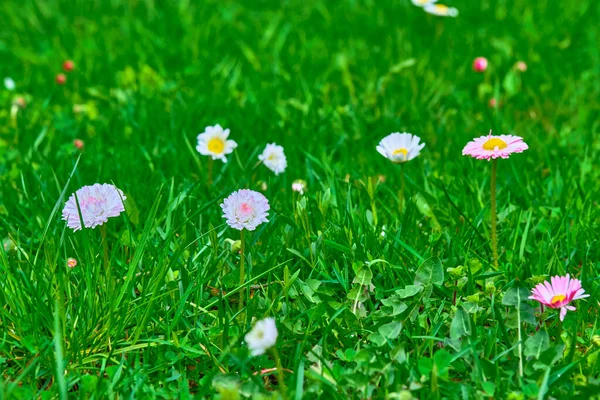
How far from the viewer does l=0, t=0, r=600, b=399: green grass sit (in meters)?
1.73

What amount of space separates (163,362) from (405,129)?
5.28 ft

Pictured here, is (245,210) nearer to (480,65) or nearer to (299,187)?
(299,187)

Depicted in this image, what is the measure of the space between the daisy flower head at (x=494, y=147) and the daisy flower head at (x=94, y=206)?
2.96 ft

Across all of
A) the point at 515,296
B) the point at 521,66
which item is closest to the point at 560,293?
the point at 515,296

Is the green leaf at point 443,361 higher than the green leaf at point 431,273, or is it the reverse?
Answer: the green leaf at point 431,273

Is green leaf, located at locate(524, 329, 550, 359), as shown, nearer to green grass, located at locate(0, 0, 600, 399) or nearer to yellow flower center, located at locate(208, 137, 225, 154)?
green grass, located at locate(0, 0, 600, 399)

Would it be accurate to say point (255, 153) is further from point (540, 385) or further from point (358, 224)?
point (540, 385)

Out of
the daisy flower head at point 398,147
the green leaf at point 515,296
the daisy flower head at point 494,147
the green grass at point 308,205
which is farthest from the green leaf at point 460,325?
the daisy flower head at point 398,147

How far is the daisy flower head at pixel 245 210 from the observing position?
1846 mm

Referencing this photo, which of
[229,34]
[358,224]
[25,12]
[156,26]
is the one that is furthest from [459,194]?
[25,12]

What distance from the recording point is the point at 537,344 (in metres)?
1.70

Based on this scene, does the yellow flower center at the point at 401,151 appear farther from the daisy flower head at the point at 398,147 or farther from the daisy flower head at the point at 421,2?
the daisy flower head at the point at 421,2

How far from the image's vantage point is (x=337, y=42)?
391 cm

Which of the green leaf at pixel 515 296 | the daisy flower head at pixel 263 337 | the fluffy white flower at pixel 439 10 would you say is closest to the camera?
the daisy flower head at pixel 263 337
